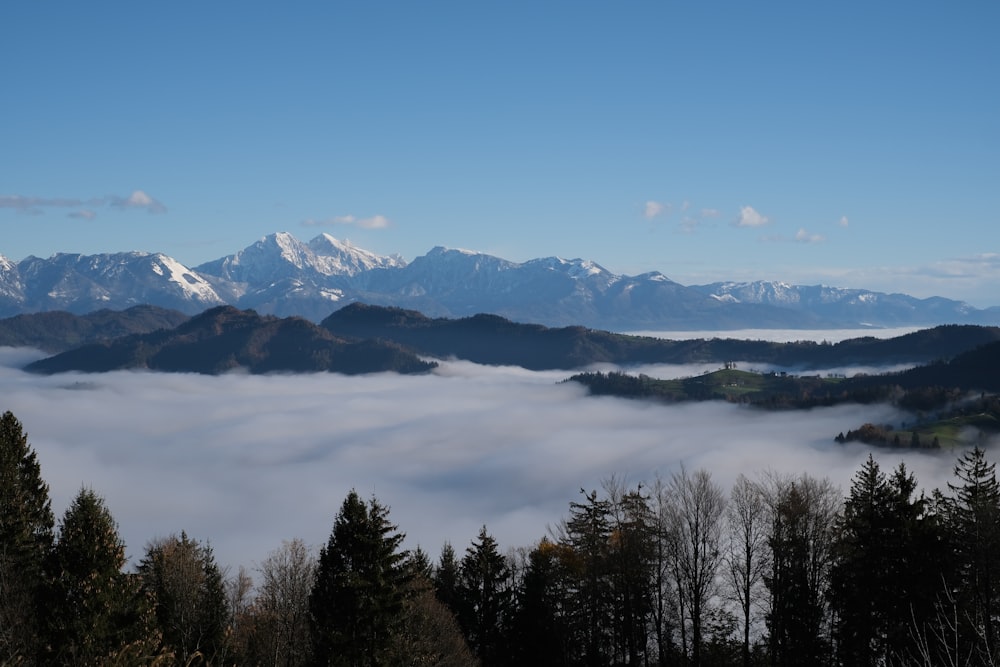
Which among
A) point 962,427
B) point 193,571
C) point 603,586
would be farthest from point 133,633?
point 962,427

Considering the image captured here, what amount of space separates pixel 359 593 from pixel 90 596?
344 inches

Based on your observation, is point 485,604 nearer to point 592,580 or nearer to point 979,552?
point 592,580

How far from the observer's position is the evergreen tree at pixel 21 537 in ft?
90.2

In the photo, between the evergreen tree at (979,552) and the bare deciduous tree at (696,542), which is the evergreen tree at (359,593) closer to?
the bare deciduous tree at (696,542)

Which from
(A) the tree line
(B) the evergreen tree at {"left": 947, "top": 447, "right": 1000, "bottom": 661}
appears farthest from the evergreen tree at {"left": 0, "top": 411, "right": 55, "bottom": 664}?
(B) the evergreen tree at {"left": 947, "top": 447, "right": 1000, "bottom": 661}

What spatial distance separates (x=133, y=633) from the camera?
2612cm

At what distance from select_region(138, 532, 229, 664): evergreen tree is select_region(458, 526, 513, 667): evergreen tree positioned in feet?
47.7

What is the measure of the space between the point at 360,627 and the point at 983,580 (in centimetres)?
2620

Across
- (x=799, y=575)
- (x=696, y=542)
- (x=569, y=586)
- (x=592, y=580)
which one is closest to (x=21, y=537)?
(x=592, y=580)

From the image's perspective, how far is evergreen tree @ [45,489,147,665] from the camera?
25.4 m

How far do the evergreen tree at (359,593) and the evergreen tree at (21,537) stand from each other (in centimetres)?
946

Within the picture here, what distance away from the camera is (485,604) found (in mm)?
51406

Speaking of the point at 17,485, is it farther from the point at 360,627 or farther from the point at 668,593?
the point at 668,593

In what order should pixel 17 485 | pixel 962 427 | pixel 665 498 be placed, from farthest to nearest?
pixel 962 427
pixel 665 498
pixel 17 485
